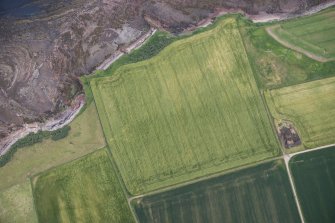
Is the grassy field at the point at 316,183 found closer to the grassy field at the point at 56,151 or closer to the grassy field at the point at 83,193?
the grassy field at the point at 83,193

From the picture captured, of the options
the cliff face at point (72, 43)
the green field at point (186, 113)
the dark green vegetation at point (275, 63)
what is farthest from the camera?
the cliff face at point (72, 43)

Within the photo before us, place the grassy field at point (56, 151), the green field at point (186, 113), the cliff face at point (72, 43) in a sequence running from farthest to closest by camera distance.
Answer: the cliff face at point (72, 43), the grassy field at point (56, 151), the green field at point (186, 113)

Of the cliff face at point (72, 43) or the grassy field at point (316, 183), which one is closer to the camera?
the grassy field at point (316, 183)

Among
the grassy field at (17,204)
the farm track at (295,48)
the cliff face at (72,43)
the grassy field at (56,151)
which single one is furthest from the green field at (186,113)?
the grassy field at (17,204)

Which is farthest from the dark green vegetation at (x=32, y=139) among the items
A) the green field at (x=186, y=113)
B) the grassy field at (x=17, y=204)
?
the green field at (x=186, y=113)

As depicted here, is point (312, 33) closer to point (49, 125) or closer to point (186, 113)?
point (186, 113)

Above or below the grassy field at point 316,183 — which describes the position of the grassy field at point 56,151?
above

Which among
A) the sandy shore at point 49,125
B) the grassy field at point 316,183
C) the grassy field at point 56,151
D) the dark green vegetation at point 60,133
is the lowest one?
the grassy field at point 316,183
